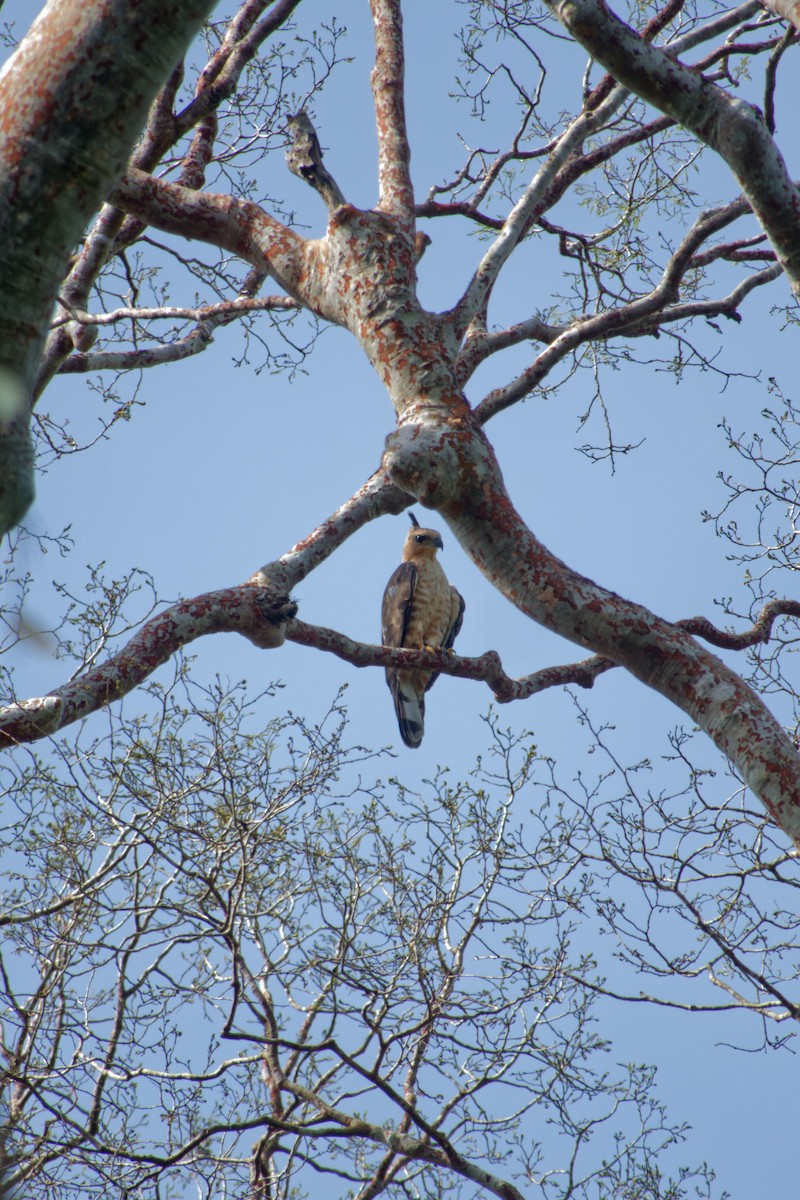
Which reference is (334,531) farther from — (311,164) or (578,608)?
(578,608)

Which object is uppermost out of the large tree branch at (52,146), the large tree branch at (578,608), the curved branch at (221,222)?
the curved branch at (221,222)

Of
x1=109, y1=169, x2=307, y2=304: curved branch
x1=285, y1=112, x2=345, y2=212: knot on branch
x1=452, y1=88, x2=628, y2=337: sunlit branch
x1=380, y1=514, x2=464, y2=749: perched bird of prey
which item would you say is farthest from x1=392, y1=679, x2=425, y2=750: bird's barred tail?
x1=285, y1=112, x2=345, y2=212: knot on branch

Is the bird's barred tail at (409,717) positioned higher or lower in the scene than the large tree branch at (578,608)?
higher

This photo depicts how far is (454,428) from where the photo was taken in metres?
3.62

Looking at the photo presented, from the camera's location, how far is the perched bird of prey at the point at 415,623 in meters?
8.45

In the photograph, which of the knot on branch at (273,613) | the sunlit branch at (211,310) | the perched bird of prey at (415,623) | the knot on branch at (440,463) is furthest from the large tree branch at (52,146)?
the perched bird of prey at (415,623)

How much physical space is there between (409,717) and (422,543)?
1573 mm

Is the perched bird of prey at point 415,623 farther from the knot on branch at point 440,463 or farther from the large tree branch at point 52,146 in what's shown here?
the large tree branch at point 52,146

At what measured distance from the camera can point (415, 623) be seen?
8.46 metres

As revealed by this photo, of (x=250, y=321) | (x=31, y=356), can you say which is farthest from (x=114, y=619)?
(x=31, y=356)

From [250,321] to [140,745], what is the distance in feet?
11.9

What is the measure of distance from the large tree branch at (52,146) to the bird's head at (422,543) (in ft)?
25.3

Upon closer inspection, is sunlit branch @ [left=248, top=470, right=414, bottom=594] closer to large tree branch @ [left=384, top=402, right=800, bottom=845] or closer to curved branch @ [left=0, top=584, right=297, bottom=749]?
curved branch @ [left=0, top=584, right=297, bottom=749]

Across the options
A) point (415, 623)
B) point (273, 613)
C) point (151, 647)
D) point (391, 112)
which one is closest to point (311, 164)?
point (391, 112)
